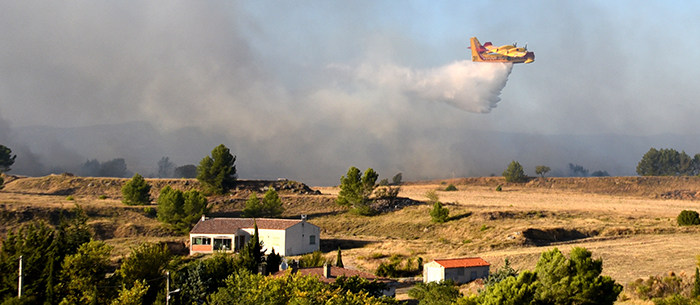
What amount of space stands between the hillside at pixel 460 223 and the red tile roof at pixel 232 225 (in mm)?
6387

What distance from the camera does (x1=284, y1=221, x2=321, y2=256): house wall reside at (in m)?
71.0

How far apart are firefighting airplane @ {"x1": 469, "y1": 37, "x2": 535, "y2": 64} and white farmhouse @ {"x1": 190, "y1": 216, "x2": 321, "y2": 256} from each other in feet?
229

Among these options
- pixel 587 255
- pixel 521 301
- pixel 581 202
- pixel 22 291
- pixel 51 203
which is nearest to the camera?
pixel 521 301

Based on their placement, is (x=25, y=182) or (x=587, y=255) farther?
(x=25, y=182)

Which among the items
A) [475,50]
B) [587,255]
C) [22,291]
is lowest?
[22,291]

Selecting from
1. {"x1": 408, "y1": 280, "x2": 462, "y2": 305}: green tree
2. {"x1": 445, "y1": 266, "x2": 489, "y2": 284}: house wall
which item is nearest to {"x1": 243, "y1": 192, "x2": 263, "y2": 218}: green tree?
{"x1": 445, "y1": 266, "x2": 489, "y2": 284}: house wall

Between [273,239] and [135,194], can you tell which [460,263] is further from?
[135,194]

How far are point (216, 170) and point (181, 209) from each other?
2720cm

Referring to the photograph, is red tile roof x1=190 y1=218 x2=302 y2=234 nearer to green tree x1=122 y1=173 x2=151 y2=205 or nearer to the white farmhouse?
the white farmhouse

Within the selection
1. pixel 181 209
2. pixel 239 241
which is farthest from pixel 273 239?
pixel 181 209

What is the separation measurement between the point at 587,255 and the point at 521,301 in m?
5.65

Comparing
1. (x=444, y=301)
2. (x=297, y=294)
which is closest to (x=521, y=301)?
(x=444, y=301)

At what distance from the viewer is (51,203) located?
319 ft

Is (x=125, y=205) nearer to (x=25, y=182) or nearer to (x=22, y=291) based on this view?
(x=25, y=182)
